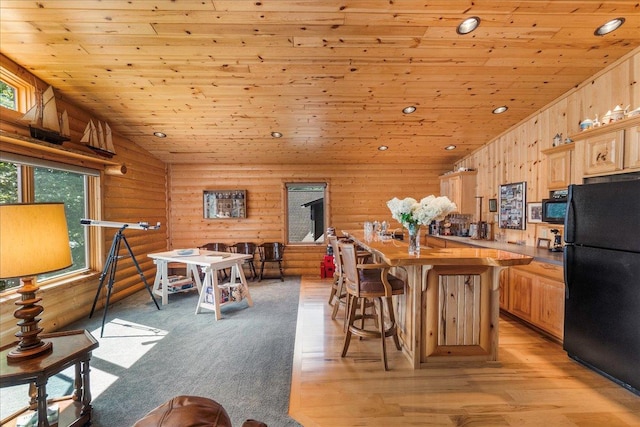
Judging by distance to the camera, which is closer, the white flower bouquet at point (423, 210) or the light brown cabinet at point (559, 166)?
the white flower bouquet at point (423, 210)

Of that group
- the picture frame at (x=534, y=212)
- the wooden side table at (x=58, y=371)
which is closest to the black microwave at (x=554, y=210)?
the picture frame at (x=534, y=212)

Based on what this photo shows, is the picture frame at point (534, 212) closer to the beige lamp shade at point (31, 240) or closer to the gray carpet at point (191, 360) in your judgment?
the gray carpet at point (191, 360)

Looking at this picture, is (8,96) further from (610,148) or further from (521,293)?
(521,293)

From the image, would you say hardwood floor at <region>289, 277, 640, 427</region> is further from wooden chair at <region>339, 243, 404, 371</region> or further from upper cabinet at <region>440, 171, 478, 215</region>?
upper cabinet at <region>440, 171, 478, 215</region>

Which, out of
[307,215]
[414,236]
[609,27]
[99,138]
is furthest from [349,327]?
[307,215]

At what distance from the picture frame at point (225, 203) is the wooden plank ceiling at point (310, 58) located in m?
1.76

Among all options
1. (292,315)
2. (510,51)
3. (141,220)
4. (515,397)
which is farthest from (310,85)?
(141,220)

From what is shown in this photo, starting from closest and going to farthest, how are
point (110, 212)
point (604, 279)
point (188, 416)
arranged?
1. point (188, 416)
2. point (604, 279)
3. point (110, 212)

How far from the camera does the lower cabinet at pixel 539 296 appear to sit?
9.58 feet

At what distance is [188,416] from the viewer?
85 centimetres

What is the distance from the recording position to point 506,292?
147 inches

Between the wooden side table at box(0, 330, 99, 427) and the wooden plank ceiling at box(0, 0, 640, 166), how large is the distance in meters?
2.53

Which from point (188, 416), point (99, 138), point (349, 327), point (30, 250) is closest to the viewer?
point (188, 416)

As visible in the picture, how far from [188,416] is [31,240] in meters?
1.31
